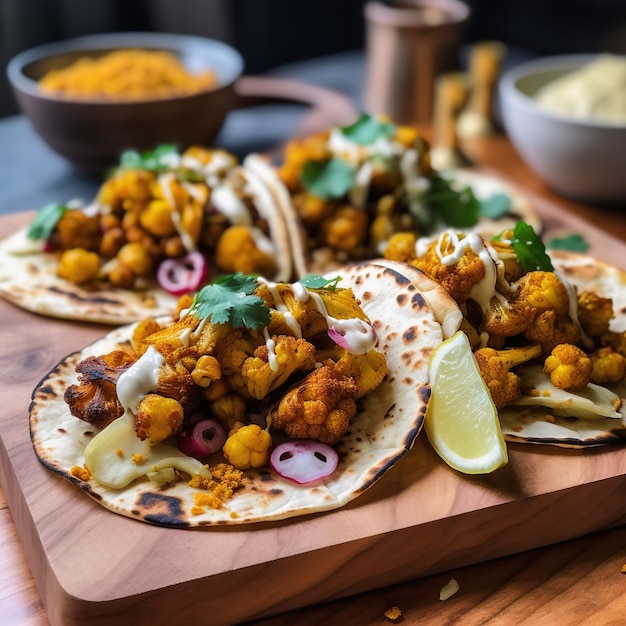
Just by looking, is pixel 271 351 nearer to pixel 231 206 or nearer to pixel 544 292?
pixel 544 292

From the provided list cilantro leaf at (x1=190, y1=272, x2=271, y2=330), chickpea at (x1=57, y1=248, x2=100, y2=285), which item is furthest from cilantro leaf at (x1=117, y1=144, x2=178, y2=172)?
cilantro leaf at (x1=190, y1=272, x2=271, y2=330)

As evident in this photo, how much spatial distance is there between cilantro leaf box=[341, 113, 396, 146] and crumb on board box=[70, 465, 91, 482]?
6.53 ft

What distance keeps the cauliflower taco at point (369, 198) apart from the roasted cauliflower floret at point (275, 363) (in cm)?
118

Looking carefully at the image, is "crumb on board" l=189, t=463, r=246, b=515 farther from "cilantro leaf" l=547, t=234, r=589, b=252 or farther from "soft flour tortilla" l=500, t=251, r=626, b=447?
"cilantro leaf" l=547, t=234, r=589, b=252

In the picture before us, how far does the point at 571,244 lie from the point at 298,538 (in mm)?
1938

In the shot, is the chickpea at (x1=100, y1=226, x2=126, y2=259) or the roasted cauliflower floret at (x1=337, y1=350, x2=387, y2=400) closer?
the roasted cauliflower floret at (x1=337, y1=350, x2=387, y2=400)

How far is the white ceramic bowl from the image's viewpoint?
3680mm

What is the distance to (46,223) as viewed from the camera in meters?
3.25

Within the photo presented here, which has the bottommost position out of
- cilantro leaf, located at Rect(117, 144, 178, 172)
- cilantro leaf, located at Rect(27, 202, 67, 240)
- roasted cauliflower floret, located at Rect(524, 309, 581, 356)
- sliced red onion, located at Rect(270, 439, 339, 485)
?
cilantro leaf, located at Rect(27, 202, 67, 240)

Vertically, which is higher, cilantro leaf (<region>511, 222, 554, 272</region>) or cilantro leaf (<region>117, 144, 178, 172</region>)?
cilantro leaf (<region>511, 222, 554, 272</region>)

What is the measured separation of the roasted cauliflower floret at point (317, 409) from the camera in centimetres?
205

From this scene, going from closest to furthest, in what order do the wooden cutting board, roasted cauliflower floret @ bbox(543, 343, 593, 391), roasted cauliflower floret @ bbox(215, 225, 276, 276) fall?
1. the wooden cutting board
2. roasted cauliflower floret @ bbox(543, 343, 593, 391)
3. roasted cauliflower floret @ bbox(215, 225, 276, 276)

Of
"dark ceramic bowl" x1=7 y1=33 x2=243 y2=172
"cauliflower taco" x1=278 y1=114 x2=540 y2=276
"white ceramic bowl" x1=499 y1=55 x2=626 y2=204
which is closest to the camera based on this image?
"cauliflower taco" x1=278 y1=114 x2=540 y2=276

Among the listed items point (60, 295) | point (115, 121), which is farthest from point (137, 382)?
point (115, 121)
